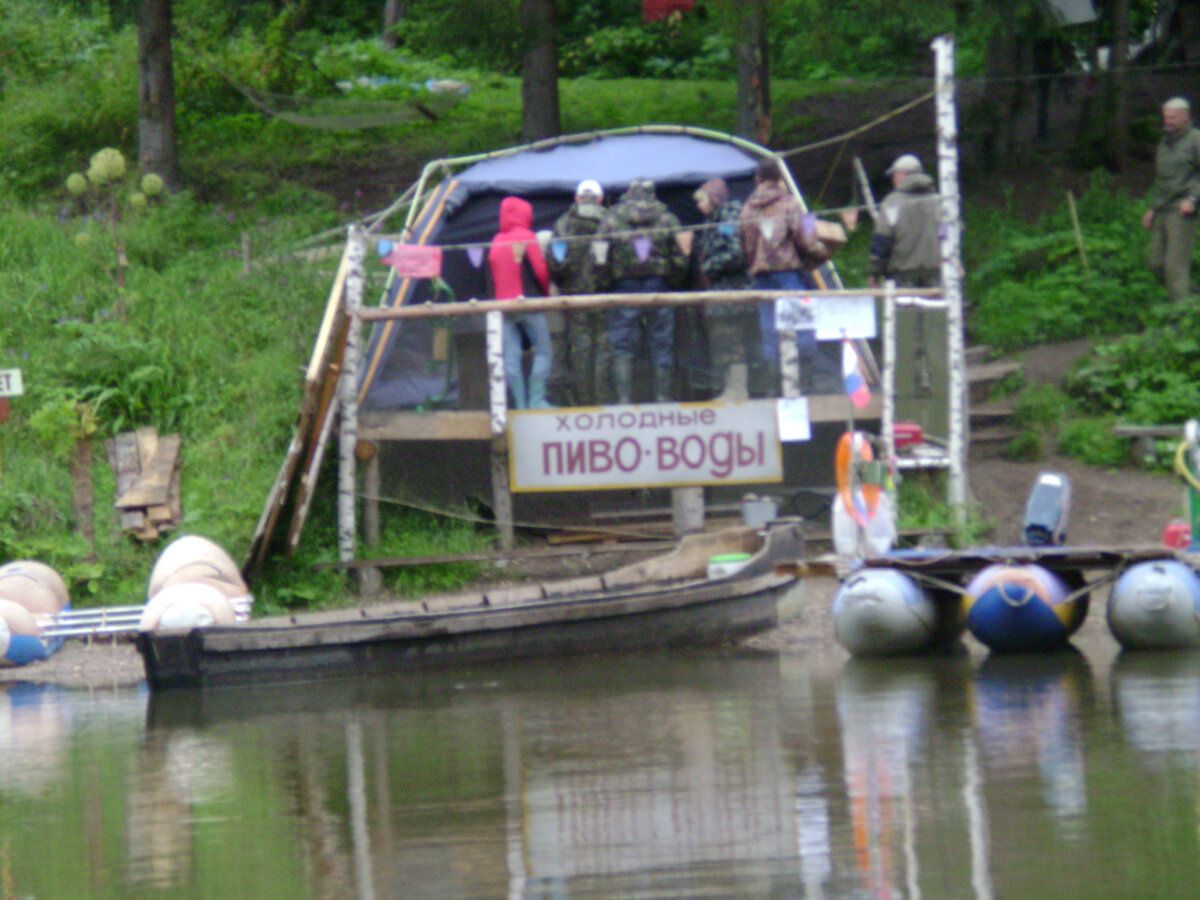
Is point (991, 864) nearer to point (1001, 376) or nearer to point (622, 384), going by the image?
point (622, 384)

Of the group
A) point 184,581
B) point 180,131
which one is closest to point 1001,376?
point 184,581

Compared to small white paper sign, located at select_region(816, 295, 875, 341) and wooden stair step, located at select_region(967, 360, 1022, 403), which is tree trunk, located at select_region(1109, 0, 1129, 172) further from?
small white paper sign, located at select_region(816, 295, 875, 341)

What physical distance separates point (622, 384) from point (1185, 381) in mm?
5638

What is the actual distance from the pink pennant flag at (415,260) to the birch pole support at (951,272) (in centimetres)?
401

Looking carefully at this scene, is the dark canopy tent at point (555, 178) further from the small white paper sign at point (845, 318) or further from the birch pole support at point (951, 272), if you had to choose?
the small white paper sign at point (845, 318)

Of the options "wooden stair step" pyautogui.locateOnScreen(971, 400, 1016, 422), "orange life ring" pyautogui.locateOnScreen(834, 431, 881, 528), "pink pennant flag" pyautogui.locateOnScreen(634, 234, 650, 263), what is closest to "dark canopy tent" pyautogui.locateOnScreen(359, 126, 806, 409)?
"pink pennant flag" pyautogui.locateOnScreen(634, 234, 650, 263)

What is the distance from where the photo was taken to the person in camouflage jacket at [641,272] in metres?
13.1

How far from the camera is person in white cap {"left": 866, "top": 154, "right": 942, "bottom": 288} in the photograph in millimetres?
13914

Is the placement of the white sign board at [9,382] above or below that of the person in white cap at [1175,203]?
below

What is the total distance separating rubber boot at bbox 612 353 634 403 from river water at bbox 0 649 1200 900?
2.81 metres

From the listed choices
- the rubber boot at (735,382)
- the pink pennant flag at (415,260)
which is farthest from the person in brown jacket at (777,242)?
the pink pennant flag at (415,260)

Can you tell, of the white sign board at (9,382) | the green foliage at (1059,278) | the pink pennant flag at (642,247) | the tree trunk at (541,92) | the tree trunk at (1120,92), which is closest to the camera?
the white sign board at (9,382)

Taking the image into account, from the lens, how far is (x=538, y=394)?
13.1 m

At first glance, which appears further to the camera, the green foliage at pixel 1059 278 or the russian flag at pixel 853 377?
the green foliage at pixel 1059 278
